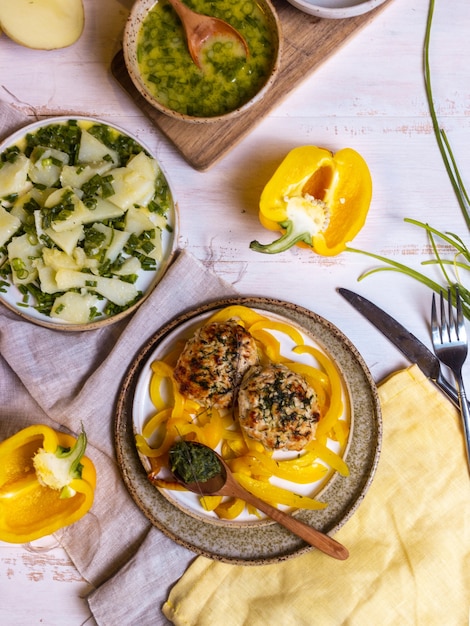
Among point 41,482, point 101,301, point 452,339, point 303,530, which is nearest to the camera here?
point 41,482

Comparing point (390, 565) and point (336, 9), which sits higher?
point (336, 9)

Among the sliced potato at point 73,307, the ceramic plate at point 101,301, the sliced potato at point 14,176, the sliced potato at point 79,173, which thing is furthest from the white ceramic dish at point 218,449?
the sliced potato at point 14,176

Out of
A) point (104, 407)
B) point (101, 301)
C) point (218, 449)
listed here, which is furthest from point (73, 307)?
point (218, 449)

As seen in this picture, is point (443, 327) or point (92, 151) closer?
point (92, 151)

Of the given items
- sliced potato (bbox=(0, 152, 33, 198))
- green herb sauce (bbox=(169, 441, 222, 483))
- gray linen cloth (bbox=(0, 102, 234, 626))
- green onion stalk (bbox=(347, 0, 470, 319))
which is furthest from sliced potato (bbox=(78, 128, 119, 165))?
green herb sauce (bbox=(169, 441, 222, 483))

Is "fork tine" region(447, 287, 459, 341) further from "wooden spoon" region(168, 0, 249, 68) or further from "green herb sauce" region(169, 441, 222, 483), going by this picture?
"wooden spoon" region(168, 0, 249, 68)

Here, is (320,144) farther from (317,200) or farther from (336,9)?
(336,9)

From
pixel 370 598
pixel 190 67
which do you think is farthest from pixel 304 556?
pixel 190 67
